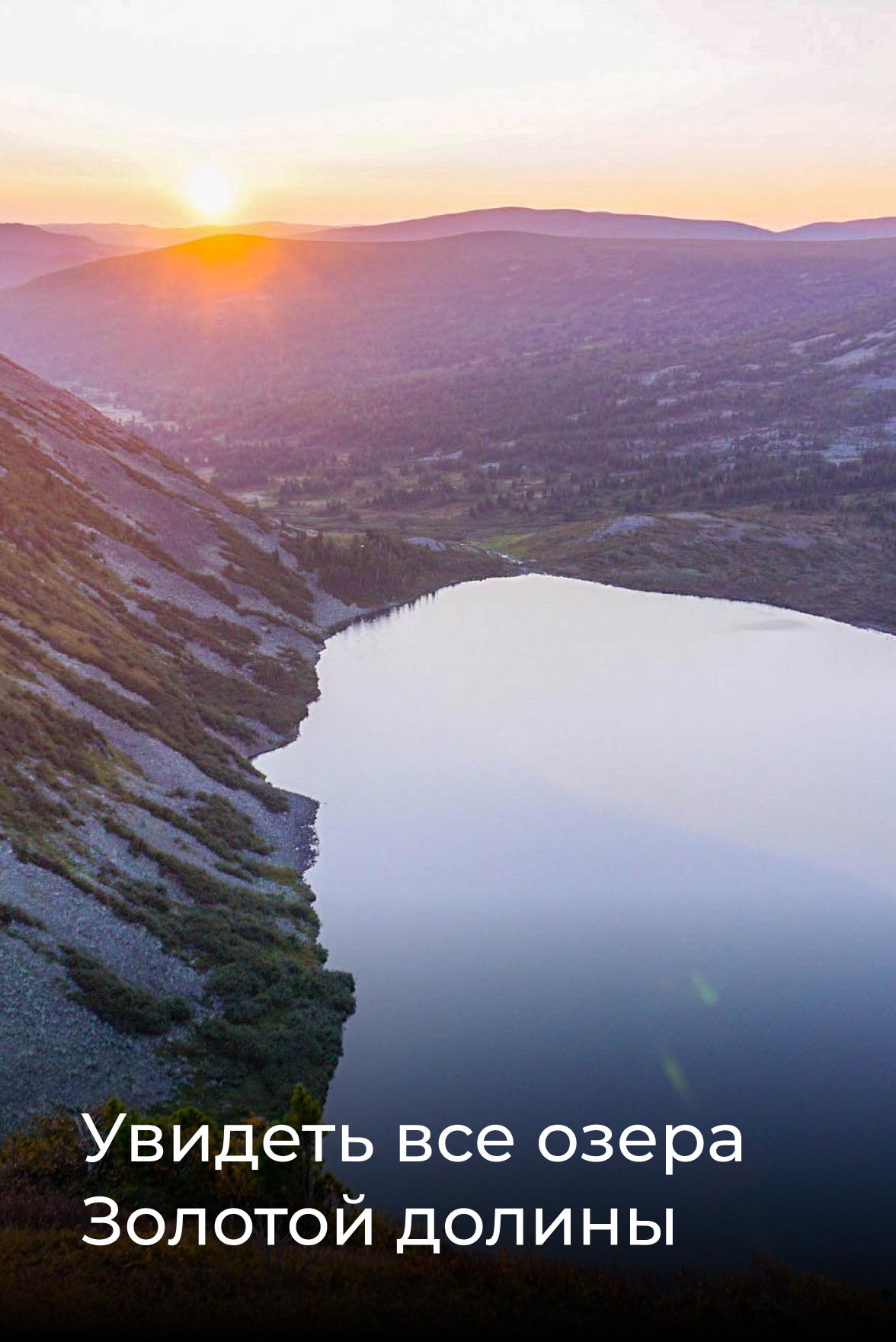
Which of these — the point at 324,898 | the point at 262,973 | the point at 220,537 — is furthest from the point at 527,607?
the point at 262,973

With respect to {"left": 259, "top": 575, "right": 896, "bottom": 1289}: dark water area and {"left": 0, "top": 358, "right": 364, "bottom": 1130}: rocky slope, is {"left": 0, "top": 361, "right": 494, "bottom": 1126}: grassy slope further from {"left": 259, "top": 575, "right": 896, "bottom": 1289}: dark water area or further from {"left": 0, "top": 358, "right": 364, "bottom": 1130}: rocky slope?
{"left": 259, "top": 575, "right": 896, "bottom": 1289}: dark water area

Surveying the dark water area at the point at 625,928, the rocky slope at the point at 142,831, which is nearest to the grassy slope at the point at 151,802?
the rocky slope at the point at 142,831

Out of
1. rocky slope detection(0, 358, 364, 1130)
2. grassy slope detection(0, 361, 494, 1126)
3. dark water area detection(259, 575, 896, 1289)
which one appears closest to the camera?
dark water area detection(259, 575, 896, 1289)

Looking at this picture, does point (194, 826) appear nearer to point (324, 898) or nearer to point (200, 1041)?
point (324, 898)

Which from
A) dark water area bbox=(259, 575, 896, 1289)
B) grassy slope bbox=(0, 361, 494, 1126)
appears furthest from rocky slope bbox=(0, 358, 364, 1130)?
dark water area bbox=(259, 575, 896, 1289)

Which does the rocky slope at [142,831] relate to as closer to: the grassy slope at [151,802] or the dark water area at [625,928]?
the grassy slope at [151,802]

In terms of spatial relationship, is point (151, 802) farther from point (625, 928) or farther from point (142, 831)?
point (625, 928)
